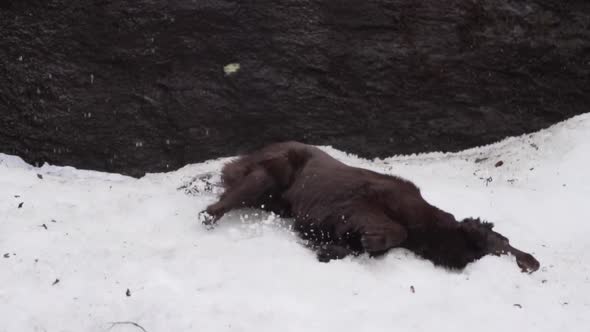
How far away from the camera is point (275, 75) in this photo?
6926 millimetres

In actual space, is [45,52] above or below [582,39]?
below

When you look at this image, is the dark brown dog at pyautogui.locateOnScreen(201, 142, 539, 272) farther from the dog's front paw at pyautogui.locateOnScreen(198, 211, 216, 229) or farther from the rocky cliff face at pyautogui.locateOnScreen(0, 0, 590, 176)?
the rocky cliff face at pyautogui.locateOnScreen(0, 0, 590, 176)

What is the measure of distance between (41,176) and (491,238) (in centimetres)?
420

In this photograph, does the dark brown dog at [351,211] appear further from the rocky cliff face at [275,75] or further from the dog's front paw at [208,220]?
the rocky cliff face at [275,75]

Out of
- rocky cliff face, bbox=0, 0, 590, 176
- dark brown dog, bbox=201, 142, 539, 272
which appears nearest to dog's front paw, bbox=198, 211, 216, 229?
dark brown dog, bbox=201, 142, 539, 272

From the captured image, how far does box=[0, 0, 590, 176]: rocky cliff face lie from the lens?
21.1ft

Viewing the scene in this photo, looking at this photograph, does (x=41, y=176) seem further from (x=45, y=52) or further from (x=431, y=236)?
(x=431, y=236)

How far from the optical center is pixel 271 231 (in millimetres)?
5098

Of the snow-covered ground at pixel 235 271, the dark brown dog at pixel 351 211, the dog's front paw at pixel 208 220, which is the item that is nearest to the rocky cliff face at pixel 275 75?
the snow-covered ground at pixel 235 271

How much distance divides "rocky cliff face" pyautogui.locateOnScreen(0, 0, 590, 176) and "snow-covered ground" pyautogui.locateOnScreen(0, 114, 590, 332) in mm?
780

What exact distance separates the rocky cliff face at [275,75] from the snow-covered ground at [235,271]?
2.56 ft

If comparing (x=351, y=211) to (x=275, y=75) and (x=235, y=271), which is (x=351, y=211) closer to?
(x=235, y=271)

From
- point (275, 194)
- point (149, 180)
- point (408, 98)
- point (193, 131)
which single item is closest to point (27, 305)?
point (275, 194)

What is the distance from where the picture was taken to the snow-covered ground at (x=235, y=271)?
3.78 meters
